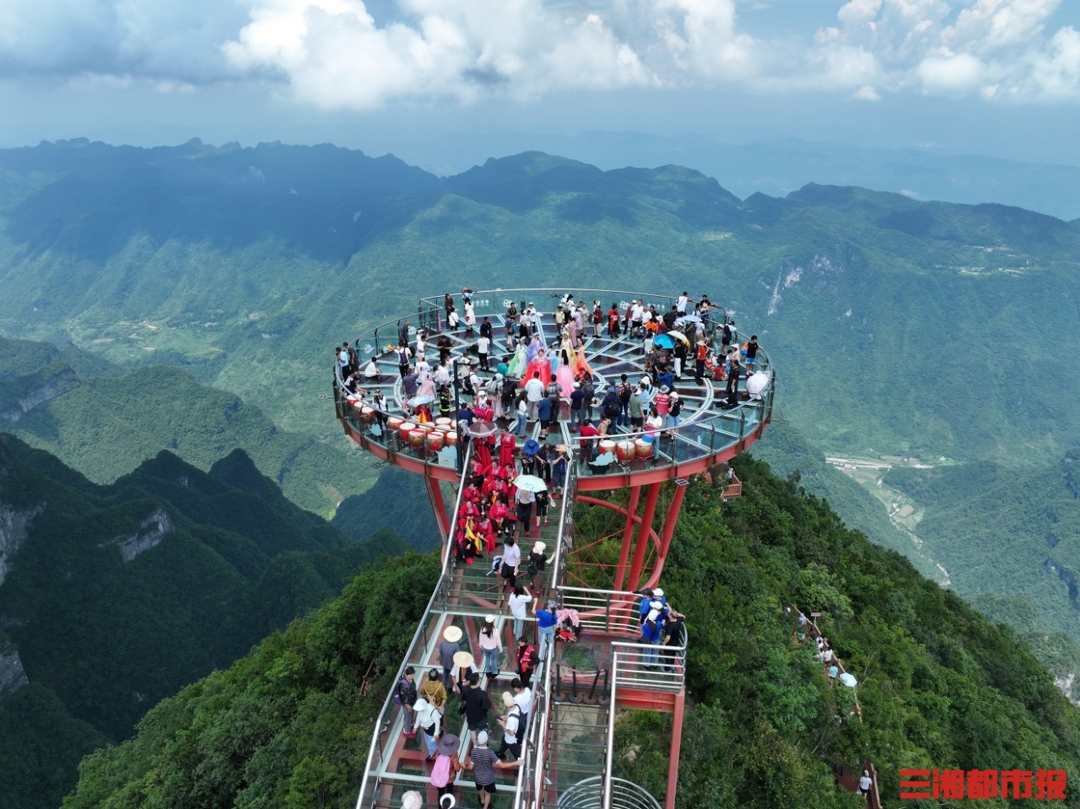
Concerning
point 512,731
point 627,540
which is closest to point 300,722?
point 627,540

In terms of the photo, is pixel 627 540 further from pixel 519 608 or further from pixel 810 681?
pixel 519 608

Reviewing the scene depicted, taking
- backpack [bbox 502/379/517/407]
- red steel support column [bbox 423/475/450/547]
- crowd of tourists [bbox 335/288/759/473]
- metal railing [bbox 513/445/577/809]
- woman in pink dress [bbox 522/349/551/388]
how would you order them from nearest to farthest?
1. metal railing [bbox 513/445/577/809]
2. crowd of tourists [bbox 335/288/759/473]
3. red steel support column [bbox 423/475/450/547]
4. backpack [bbox 502/379/517/407]
5. woman in pink dress [bbox 522/349/551/388]

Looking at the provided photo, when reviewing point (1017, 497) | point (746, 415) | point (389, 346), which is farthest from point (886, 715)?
point (1017, 497)

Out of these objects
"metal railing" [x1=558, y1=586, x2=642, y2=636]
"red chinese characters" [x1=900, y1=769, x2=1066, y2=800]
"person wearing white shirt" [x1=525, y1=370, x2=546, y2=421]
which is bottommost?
"red chinese characters" [x1=900, y1=769, x2=1066, y2=800]

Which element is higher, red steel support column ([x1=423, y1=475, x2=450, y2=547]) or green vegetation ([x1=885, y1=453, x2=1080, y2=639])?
red steel support column ([x1=423, y1=475, x2=450, y2=547])

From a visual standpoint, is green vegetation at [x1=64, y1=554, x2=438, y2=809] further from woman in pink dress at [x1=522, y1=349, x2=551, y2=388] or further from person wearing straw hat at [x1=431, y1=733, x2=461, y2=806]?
woman in pink dress at [x1=522, y1=349, x2=551, y2=388]

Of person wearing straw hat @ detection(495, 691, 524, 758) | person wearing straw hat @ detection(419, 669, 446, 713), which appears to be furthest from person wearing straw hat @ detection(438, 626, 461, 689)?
person wearing straw hat @ detection(495, 691, 524, 758)

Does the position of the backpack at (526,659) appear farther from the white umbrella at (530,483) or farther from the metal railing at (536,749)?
the white umbrella at (530,483)

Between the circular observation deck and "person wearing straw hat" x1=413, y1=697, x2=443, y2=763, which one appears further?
the circular observation deck

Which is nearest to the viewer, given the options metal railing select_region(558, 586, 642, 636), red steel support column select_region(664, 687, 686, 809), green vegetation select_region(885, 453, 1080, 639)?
red steel support column select_region(664, 687, 686, 809)
